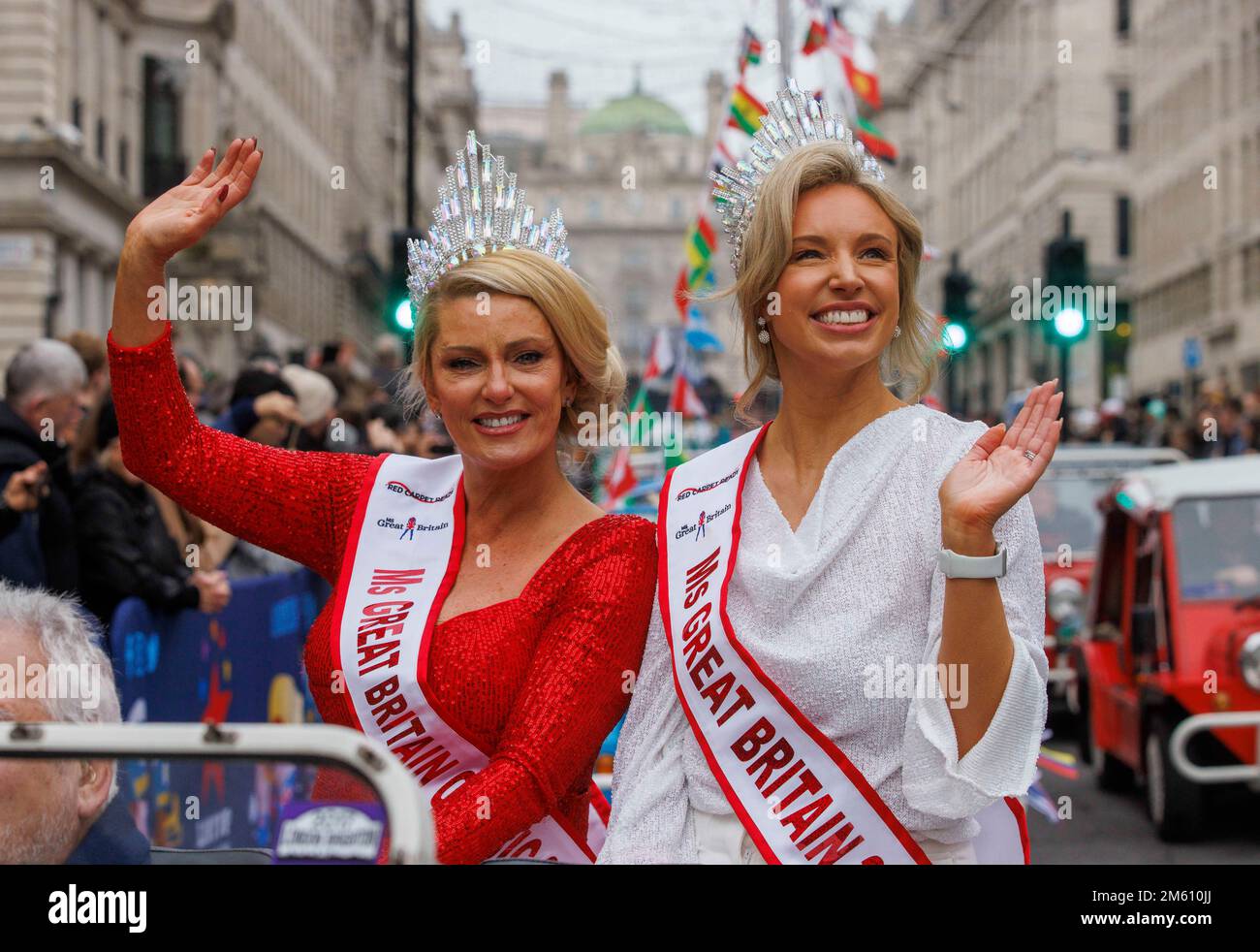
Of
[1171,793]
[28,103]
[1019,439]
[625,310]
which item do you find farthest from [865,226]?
[625,310]

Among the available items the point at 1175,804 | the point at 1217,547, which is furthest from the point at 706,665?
the point at 1217,547

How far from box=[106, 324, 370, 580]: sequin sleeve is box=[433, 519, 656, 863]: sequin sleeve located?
475 millimetres

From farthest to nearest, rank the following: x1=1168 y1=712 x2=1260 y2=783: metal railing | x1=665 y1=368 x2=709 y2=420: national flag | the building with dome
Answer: the building with dome < x1=665 y1=368 x2=709 y2=420: national flag < x1=1168 y1=712 x2=1260 y2=783: metal railing

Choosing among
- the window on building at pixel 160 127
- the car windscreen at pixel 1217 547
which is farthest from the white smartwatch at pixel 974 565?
the window on building at pixel 160 127

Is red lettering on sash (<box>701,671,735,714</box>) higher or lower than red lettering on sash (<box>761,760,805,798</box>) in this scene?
higher

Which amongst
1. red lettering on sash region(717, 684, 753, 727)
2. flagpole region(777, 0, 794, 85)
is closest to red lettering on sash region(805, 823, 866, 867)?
red lettering on sash region(717, 684, 753, 727)

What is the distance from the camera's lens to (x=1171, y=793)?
8.37 m

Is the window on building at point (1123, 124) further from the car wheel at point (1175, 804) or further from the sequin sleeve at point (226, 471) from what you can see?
the sequin sleeve at point (226, 471)

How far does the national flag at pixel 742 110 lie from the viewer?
13.0 meters

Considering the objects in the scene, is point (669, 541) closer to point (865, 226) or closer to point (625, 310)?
point (865, 226)

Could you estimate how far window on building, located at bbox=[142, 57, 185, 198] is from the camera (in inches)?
1248

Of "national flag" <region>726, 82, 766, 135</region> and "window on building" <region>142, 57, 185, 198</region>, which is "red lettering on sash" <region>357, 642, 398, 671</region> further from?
"window on building" <region>142, 57, 185, 198</region>

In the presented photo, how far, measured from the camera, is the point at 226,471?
3217 mm
